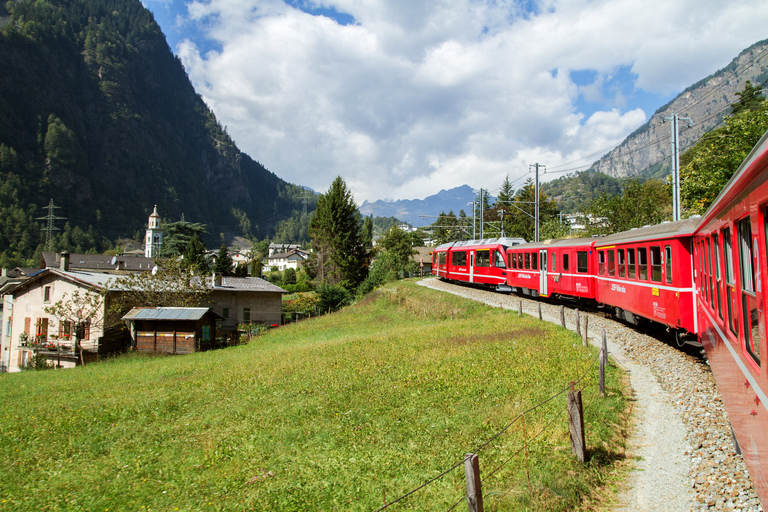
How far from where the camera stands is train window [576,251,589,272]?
2014 cm

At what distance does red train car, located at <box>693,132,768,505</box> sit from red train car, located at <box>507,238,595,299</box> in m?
13.4

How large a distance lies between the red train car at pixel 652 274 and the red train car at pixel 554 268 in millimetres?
1793

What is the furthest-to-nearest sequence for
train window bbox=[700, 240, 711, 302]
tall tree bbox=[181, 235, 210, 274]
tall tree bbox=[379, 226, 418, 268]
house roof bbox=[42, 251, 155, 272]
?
house roof bbox=[42, 251, 155, 272] → tall tree bbox=[379, 226, 418, 268] → tall tree bbox=[181, 235, 210, 274] → train window bbox=[700, 240, 711, 302]

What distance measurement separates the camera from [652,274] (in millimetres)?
13117

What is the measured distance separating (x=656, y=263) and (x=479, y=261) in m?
20.3

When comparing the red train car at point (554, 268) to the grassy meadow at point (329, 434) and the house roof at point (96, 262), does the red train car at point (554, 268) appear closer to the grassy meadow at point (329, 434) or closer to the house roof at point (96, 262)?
the grassy meadow at point (329, 434)

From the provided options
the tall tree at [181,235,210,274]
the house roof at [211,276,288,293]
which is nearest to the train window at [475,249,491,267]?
the house roof at [211,276,288,293]

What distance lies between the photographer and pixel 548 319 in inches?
762

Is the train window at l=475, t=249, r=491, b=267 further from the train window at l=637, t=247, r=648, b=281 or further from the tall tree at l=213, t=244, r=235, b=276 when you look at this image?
the tall tree at l=213, t=244, r=235, b=276

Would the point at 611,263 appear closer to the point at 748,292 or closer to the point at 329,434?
the point at 329,434

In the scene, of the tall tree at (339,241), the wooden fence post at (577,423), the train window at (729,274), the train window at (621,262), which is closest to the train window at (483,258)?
the train window at (621,262)

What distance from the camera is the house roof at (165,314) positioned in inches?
1071

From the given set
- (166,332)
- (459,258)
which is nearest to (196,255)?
(166,332)

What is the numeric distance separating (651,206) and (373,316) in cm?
2305
